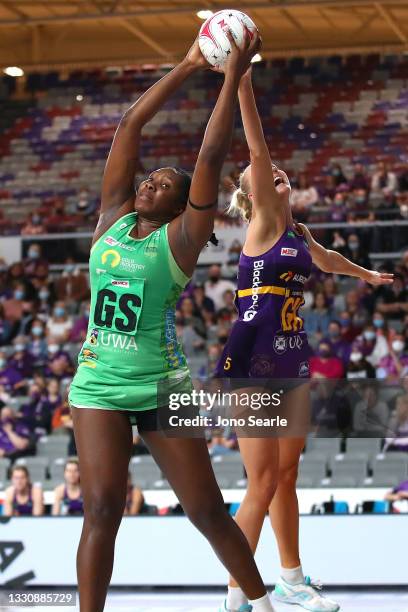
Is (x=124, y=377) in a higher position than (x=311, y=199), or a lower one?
lower

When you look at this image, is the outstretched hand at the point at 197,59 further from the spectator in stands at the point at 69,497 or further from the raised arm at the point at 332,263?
the spectator in stands at the point at 69,497

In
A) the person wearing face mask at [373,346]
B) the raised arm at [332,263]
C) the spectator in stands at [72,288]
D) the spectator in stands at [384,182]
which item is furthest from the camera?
the spectator in stands at [384,182]

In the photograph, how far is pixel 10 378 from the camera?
1309 centimetres

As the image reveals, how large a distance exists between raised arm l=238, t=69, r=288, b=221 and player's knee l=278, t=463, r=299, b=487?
3.86ft

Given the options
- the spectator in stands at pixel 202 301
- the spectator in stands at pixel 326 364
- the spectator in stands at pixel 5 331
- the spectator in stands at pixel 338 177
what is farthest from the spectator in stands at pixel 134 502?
the spectator in stands at pixel 338 177

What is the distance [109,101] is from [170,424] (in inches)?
828

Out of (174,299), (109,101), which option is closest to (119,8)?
(109,101)

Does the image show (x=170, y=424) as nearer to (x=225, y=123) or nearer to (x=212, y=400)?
(x=212, y=400)

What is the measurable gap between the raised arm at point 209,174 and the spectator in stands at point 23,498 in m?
4.81

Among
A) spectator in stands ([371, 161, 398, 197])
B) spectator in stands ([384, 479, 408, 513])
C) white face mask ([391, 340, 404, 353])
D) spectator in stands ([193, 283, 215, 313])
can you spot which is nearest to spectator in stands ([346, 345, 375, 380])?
white face mask ([391, 340, 404, 353])

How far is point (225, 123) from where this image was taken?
3914 mm

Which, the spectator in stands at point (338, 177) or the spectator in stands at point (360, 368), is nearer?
the spectator in stands at point (360, 368)

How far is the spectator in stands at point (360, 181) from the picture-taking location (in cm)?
1728

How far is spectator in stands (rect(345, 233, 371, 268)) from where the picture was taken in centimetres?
1401
